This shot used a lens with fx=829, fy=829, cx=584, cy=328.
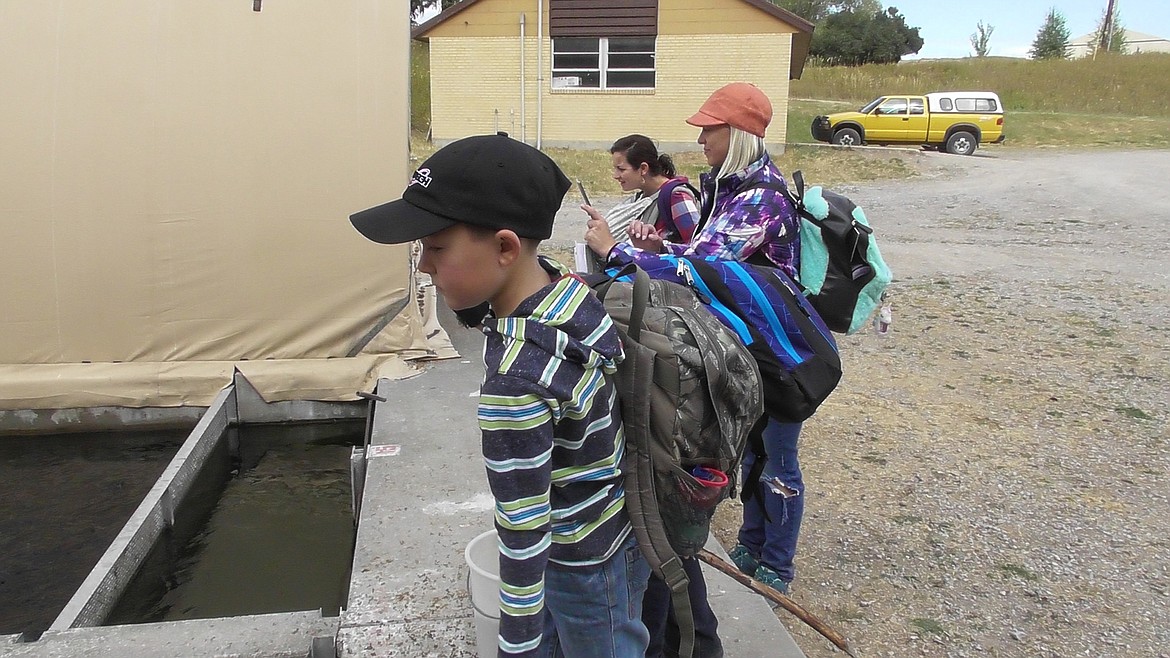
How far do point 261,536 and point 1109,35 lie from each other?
52676mm

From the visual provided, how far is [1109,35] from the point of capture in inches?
1747

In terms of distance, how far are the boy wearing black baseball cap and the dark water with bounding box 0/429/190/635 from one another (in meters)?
2.97

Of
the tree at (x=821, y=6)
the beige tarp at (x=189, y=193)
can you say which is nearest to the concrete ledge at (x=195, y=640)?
the beige tarp at (x=189, y=193)

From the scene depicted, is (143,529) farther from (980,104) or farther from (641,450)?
(980,104)

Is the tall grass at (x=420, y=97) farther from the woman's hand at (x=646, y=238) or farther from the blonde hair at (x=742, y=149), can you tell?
the blonde hair at (x=742, y=149)

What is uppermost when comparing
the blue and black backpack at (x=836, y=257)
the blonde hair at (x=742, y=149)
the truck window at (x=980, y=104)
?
the truck window at (x=980, y=104)

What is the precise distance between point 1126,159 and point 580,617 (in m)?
22.3

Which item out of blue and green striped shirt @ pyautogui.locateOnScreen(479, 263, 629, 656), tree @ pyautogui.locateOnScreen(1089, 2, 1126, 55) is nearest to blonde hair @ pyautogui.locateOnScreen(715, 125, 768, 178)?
blue and green striped shirt @ pyautogui.locateOnScreen(479, 263, 629, 656)

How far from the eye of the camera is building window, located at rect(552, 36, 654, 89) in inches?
779

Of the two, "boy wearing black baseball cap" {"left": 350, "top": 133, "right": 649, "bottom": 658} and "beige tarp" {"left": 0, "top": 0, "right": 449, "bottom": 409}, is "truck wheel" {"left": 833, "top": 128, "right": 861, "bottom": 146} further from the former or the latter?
"boy wearing black baseball cap" {"left": 350, "top": 133, "right": 649, "bottom": 658}

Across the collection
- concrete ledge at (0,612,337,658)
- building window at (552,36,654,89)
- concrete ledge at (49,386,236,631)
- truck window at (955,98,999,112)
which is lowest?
concrete ledge at (49,386,236,631)

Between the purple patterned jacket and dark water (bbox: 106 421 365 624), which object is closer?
the purple patterned jacket

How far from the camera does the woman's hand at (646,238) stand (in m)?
3.21

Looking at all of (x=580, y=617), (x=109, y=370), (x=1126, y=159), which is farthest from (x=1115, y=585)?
(x=1126, y=159)
